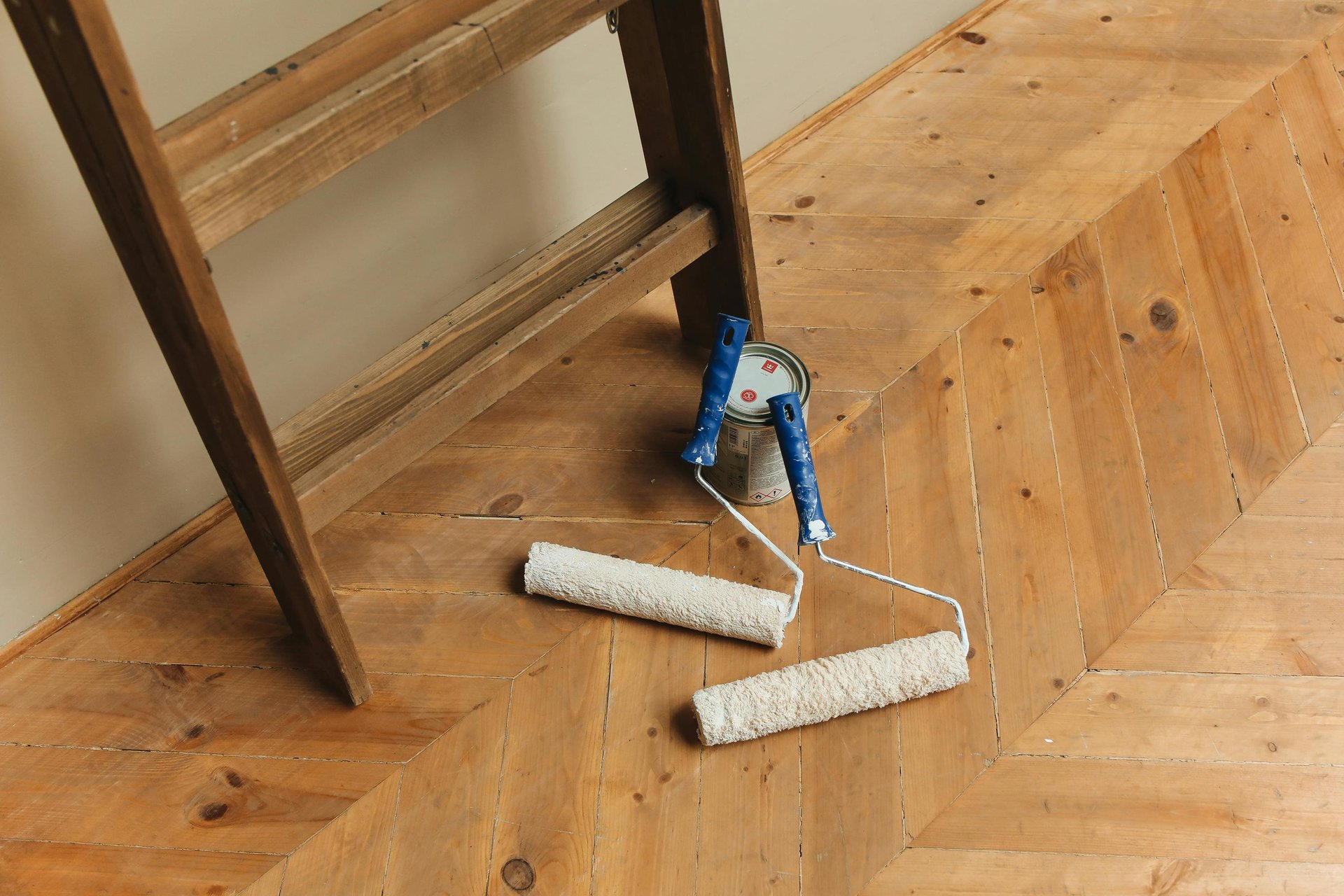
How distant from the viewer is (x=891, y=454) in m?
1.49

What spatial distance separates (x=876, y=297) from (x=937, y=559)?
45cm

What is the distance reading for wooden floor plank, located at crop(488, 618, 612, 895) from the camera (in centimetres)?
118

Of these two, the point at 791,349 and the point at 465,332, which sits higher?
the point at 465,332

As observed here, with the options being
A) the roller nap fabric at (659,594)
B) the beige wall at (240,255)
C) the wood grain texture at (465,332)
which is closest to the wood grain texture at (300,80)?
the beige wall at (240,255)

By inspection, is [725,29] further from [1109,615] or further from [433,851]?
[433,851]

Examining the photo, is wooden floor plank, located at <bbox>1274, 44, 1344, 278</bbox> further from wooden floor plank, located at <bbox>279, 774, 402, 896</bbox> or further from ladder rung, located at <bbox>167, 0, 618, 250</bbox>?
wooden floor plank, located at <bbox>279, 774, 402, 896</bbox>

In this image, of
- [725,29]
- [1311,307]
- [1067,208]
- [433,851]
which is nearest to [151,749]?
[433,851]

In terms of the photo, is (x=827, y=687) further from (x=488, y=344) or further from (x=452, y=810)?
(x=488, y=344)

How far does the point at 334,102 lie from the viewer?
0.97 metres

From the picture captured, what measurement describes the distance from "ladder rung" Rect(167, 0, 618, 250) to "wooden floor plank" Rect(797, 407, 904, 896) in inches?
26.1

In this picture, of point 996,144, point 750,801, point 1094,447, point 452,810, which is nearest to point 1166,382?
point 1094,447

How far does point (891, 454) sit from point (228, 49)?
0.88 metres

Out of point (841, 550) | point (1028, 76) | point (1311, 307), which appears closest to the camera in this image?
point (841, 550)

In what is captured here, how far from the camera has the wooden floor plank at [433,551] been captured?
140cm
